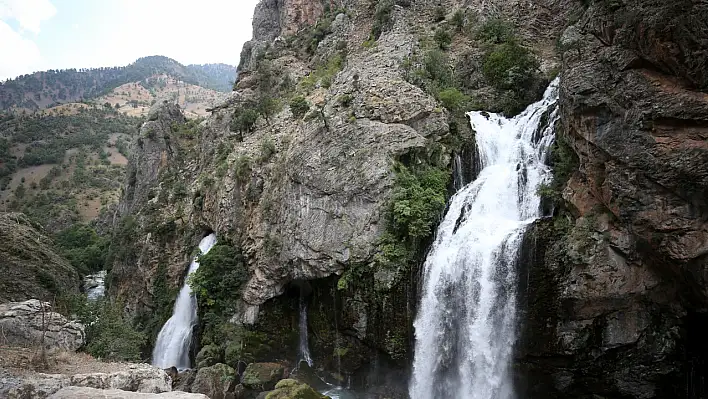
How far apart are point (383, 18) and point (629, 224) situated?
Result: 76.1 feet

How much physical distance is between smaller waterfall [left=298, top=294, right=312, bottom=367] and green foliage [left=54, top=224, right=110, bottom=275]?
32.6m

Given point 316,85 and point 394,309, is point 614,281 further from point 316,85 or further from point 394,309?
point 316,85

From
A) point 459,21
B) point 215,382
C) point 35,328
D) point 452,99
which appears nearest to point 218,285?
point 215,382

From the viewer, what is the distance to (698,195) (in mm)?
13031

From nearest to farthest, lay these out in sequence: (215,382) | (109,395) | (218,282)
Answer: (109,395)
(215,382)
(218,282)

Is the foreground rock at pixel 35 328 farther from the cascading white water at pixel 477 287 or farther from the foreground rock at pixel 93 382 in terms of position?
the cascading white water at pixel 477 287

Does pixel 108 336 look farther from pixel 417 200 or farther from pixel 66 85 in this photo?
pixel 66 85

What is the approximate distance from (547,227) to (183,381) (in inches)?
650

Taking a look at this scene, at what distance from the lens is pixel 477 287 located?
53.8 ft

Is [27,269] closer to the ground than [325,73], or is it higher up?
closer to the ground

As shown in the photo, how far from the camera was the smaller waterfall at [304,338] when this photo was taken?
22062mm

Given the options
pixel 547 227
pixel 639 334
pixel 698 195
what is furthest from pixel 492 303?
pixel 698 195

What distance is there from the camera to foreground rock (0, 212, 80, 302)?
67.9 ft

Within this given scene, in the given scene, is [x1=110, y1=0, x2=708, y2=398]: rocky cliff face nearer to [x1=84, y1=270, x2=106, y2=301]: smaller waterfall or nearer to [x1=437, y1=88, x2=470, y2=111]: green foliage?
[x1=437, y1=88, x2=470, y2=111]: green foliage
